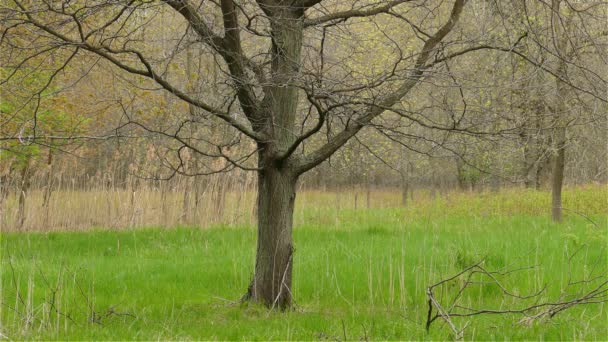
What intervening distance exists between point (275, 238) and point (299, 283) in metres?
1.30

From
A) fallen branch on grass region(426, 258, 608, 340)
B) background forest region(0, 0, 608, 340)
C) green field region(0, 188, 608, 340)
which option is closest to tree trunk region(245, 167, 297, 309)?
background forest region(0, 0, 608, 340)

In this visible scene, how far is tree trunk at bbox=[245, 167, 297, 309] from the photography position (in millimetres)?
4449

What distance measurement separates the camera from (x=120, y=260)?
282 inches

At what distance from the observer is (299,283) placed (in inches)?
221

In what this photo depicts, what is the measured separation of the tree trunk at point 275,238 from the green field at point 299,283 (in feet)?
0.60

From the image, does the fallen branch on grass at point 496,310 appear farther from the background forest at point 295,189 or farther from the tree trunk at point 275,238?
the tree trunk at point 275,238

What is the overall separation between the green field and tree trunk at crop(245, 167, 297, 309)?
182 millimetres

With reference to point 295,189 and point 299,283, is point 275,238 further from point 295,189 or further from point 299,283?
point 299,283

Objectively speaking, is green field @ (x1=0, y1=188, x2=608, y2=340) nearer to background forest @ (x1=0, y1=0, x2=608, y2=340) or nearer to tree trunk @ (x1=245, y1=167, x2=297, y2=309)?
background forest @ (x1=0, y1=0, x2=608, y2=340)

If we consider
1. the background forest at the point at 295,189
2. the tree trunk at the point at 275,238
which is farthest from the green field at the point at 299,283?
the tree trunk at the point at 275,238

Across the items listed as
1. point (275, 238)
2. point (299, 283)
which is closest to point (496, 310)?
point (275, 238)

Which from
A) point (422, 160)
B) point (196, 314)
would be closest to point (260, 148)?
point (196, 314)

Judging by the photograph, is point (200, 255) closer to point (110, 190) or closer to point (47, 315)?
point (47, 315)

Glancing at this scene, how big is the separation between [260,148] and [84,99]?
310 inches
